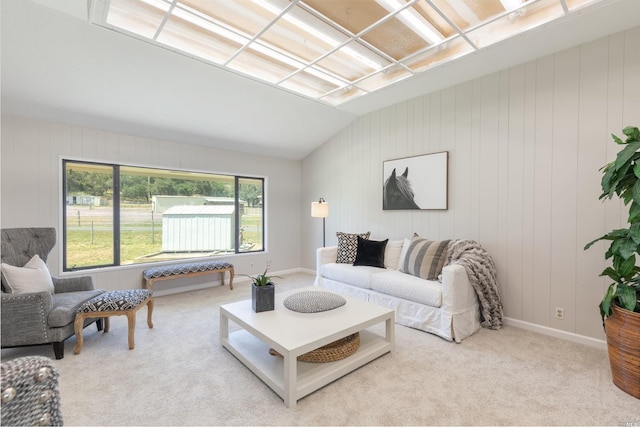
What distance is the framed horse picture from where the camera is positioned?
11.9ft

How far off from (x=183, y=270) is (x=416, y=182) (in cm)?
348

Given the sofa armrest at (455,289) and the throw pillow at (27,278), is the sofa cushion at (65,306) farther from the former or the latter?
the sofa armrest at (455,289)

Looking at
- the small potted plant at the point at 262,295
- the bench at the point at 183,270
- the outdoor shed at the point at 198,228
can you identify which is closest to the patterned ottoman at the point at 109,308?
the small potted plant at the point at 262,295

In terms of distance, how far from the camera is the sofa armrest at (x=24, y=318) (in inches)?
85.4

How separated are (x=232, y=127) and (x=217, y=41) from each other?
4.98 ft

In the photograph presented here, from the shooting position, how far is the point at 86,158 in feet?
12.0

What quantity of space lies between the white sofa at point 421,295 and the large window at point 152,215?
2.35 metres

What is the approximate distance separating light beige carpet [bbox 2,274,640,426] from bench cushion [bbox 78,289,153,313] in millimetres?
364

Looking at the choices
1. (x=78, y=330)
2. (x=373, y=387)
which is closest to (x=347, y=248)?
(x=373, y=387)

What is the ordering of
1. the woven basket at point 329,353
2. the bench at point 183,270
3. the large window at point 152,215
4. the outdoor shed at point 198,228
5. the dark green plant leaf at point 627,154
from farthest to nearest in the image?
the outdoor shed at point 198,228
the bench at point 183,270
the large window at point 152,215
the woven basket at point 329,353
the dark green plant leaf at point 627,154

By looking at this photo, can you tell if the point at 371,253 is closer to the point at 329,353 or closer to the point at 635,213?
the point at 329,353

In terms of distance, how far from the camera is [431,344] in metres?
2.62

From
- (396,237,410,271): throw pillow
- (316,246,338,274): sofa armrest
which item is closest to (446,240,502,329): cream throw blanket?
(396,237,410,271): throw pillow

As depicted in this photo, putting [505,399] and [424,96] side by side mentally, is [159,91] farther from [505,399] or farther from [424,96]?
[505,399]
